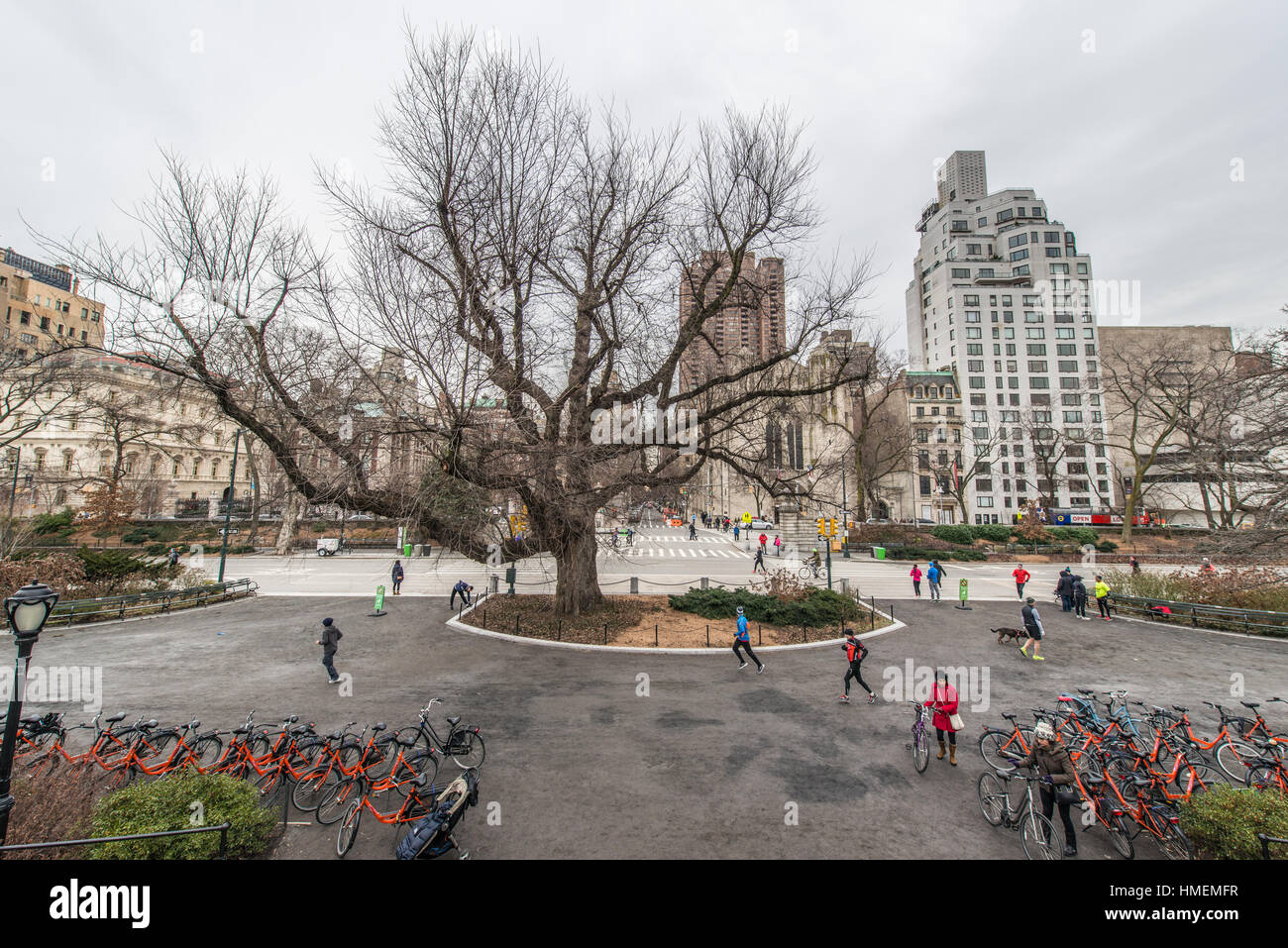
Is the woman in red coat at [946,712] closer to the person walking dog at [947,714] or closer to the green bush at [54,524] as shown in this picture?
the person walking dog at [947,714]

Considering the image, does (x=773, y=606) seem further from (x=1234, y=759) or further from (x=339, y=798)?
(x=339, y=798)

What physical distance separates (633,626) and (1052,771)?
39.5 ft

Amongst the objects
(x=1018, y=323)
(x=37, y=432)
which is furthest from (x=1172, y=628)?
(x=37, y=432)

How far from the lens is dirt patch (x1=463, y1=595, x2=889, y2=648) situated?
1523 cm

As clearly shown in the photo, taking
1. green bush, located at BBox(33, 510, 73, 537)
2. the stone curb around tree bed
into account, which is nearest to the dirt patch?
the stone curb around tree bed

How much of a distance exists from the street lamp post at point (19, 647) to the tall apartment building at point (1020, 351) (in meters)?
73.4

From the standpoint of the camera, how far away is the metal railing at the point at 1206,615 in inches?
631

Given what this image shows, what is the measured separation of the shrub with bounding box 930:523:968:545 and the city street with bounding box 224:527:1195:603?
6.14m

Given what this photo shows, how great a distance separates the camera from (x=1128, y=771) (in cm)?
650

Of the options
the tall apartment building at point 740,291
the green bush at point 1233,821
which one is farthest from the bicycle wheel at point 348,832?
the tall apartment building at point 740,291

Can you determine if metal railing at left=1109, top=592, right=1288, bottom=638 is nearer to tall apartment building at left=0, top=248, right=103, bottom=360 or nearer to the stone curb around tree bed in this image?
the stone curb around tree bed
